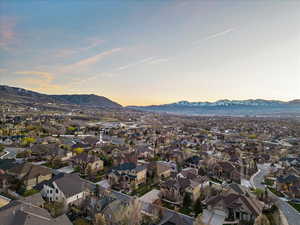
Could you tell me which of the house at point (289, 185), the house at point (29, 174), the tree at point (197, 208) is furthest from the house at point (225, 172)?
the house at point (29, 174)

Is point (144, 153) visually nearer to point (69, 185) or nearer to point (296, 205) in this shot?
point (69, 185)

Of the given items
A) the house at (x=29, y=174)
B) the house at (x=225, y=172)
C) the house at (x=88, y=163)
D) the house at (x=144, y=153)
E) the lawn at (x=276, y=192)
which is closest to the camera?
the house at (x=29, y=174)

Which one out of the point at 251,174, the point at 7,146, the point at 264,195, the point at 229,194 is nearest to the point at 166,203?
the point at 229,194

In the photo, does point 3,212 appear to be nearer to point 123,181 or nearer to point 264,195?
point 123,181

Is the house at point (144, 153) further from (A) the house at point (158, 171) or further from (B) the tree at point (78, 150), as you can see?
(B) the tree at point (78, 150)

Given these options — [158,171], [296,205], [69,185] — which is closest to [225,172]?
[296,205]

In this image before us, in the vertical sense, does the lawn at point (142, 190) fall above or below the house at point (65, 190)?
below

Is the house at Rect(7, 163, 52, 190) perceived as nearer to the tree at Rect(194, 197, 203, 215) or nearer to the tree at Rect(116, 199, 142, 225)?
the tree at Rect(116, 199, 142, 225)
